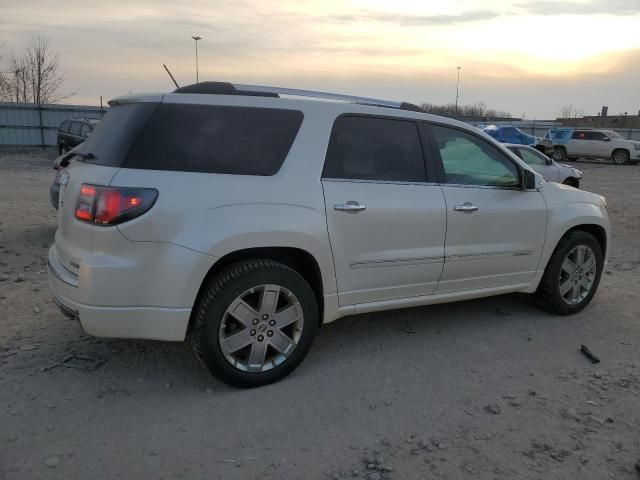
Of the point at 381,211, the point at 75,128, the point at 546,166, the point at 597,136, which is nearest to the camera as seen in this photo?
the point at 381,211

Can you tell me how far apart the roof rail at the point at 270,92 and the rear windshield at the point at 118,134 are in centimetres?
32

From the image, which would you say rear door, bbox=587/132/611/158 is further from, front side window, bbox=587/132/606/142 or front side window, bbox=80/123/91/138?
front side window, bbox=80/123/91/138

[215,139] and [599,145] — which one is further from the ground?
[215,139]

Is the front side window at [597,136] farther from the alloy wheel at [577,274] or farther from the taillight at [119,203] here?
the taillight at [119,203]

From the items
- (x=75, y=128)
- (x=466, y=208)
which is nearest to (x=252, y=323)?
(x=466, y=208)

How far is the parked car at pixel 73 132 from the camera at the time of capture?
64.8 feet

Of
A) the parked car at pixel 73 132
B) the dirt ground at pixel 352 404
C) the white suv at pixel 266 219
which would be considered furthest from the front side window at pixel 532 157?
the parked car at pixel 73 132

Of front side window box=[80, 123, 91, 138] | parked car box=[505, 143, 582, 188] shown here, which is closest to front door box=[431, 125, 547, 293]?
parked car box=[505, 143, 582, 188]

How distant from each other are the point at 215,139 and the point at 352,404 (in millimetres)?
1788

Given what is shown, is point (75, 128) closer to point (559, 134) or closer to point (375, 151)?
point (375, 151)

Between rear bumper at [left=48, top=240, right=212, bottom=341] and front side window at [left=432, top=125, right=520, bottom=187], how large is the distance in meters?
2.23

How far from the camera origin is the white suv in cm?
322

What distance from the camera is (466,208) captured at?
427 cm

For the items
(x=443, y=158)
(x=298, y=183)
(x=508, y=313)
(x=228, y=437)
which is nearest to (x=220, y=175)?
(x=298, y=183)
